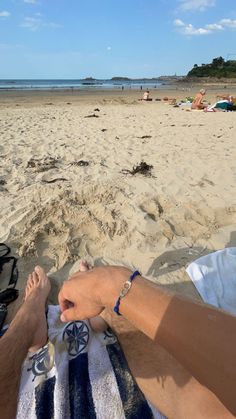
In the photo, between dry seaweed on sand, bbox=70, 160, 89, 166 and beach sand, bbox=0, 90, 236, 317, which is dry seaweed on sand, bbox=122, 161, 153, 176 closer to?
beach sand, bbox=0, 90, 236, 317

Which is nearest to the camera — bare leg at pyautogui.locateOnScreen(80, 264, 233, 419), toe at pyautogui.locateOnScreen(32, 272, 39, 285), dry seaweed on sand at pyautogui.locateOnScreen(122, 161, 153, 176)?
bare leg at pyautogui.locateOnScreen(80, 264, 233, 419)

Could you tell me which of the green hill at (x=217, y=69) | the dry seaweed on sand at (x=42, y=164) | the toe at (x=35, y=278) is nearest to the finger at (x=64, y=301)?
the toe at (x=35, y=278)

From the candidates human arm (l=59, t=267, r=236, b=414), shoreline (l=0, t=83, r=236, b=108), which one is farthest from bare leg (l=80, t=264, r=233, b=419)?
shoreline (l=0, t=83, r=236, b=108)

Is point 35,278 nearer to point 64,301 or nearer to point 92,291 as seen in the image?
point 64,301

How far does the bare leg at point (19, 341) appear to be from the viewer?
1205 mm

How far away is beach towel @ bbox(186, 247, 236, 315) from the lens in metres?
2.22

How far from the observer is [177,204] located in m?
3.41

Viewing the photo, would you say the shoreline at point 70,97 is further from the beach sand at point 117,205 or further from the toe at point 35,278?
the toe at point 35,278

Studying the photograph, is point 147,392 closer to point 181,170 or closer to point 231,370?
point 231,370

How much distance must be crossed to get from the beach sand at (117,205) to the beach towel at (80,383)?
732 mm

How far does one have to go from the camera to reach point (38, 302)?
6.20 feet

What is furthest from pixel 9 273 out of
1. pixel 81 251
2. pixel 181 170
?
pixel 181 170

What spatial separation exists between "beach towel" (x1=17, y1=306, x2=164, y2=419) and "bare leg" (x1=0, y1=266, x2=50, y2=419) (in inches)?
3.3

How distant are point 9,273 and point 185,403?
5.19 feet
